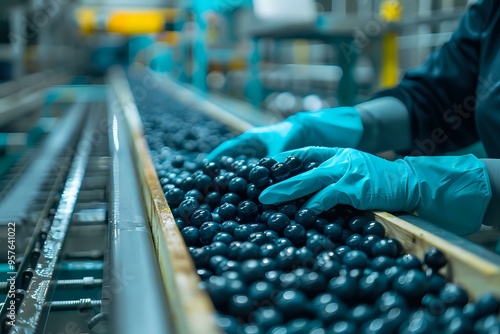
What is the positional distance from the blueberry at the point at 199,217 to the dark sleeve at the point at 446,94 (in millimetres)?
1103

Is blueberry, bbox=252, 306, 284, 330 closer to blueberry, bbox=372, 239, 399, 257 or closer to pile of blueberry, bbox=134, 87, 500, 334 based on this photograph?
pile of blueberry, bbox=134, 87, 500, 334

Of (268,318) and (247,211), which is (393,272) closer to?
(268,318)

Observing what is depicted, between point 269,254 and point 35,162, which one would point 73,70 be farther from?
point 269,254

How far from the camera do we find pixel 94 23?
8.29 meters

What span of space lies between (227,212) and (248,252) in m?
0.26

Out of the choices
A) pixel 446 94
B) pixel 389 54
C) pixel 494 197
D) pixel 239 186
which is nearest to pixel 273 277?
pixel 239 186

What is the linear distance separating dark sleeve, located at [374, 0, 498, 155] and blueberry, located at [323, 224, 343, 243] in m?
1.00

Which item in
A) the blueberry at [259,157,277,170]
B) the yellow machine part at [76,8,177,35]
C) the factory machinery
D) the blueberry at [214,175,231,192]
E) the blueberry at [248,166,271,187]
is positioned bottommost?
the factory machinery

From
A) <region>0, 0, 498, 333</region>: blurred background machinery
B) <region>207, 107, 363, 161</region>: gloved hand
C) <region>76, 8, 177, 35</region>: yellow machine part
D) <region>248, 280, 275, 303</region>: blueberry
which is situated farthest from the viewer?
<region>76, 8, 177, 35</region>: yellow machine part

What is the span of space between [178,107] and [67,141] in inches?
42.9

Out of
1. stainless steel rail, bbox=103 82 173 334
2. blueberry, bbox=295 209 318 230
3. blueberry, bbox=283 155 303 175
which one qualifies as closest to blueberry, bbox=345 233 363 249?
blueberry, bbox=295 209 318 230

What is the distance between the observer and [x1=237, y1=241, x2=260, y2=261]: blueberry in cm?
99

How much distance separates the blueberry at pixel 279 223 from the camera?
1.16m

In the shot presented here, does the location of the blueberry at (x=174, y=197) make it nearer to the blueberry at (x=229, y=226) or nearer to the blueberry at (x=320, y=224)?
the blueberry at (x=229, y=226)
